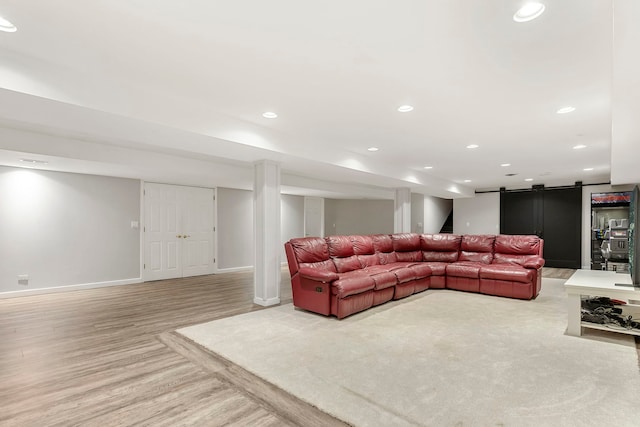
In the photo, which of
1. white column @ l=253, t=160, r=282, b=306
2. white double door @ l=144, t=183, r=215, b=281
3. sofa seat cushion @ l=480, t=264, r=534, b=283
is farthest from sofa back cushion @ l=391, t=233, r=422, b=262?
white double door @ l=144, t=183, r=215, b=281

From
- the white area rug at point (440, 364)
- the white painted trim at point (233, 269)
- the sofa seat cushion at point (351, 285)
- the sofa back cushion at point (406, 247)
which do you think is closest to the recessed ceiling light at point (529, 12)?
the white area rug at point (440, 364)

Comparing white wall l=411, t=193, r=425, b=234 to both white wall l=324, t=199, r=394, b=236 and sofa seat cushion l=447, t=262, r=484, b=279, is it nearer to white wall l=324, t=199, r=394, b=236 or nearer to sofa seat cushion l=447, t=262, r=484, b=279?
white wall l=324, t=199, r=394, b=236

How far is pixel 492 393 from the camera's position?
7.45ft

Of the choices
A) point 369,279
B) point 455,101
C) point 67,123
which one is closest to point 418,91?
point 455,101

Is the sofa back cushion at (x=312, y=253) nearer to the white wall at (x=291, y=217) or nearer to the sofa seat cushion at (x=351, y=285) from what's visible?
the sofa seat cushion at (x=351, y=285)

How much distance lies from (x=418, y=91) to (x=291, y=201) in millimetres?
6593

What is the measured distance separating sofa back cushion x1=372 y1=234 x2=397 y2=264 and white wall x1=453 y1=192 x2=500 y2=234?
18.1 feet

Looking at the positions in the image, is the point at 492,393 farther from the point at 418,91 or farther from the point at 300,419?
the point at 418,91

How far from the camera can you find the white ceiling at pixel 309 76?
6.19ft

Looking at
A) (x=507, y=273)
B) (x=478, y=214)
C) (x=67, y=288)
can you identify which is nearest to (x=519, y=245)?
(x=507, y=273)

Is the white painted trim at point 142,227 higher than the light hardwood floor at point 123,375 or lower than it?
higher

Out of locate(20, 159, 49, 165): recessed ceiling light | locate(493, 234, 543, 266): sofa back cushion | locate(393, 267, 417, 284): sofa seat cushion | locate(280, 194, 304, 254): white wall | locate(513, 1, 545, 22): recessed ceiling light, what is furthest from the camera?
locate(280, 194, 304, 254): white wall

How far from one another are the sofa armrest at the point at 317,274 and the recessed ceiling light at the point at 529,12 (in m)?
3.04

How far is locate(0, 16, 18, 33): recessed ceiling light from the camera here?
2.00m
